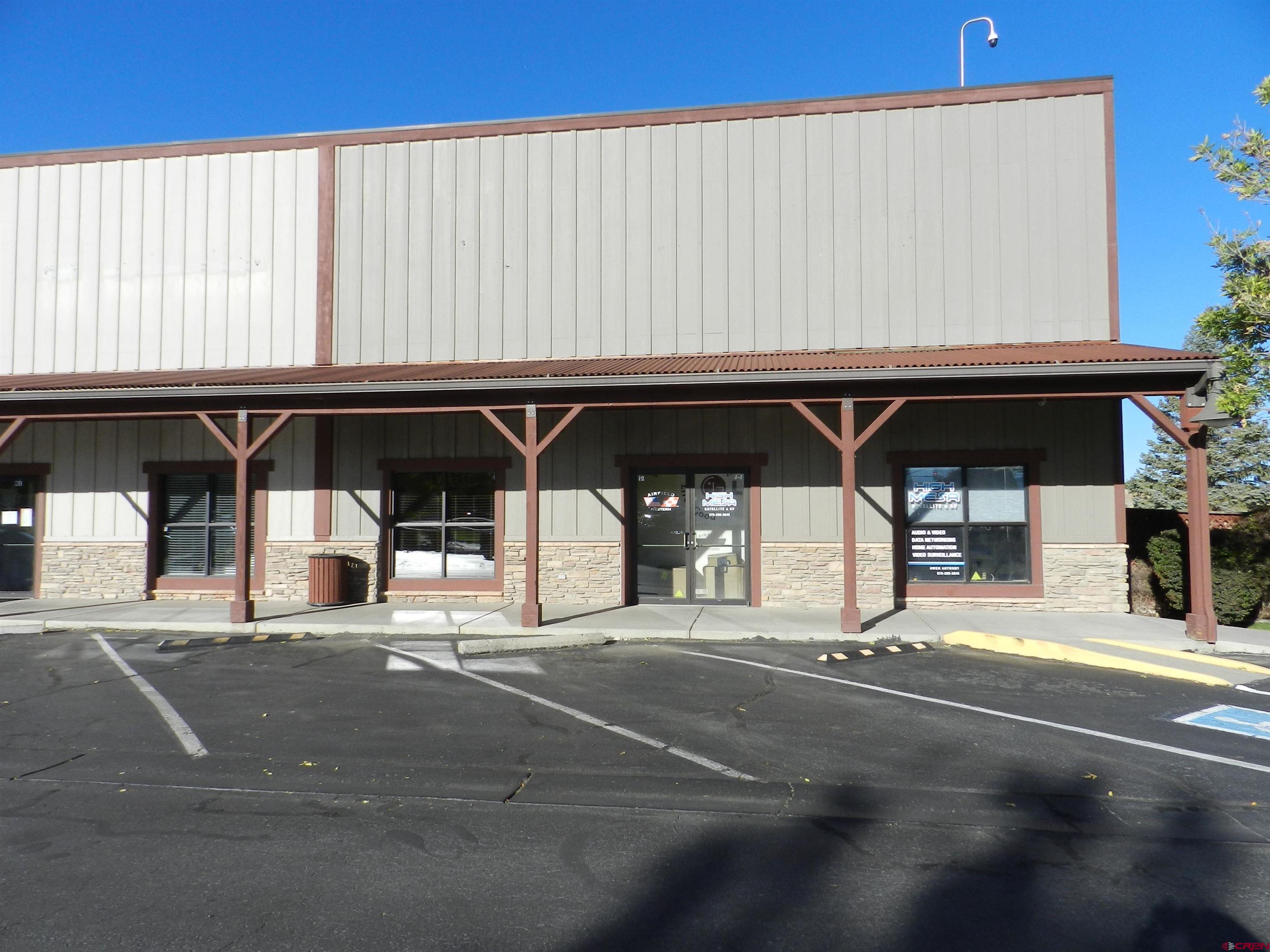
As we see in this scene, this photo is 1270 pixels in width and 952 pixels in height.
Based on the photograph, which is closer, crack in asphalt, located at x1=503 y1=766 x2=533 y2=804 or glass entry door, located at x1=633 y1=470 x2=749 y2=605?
crack in asphalt, located at x1=503 y1=766 x2=533 y2=804

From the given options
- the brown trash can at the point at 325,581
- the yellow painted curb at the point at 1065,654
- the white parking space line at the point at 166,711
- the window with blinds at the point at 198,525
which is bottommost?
the white parking space line at the point at 166,711

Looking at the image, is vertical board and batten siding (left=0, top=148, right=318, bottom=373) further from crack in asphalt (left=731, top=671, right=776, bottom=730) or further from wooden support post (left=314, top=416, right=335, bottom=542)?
crack in asphalt (left=731, top=671, right=776, bottom=730)

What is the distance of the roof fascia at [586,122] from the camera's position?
1302 centimetres

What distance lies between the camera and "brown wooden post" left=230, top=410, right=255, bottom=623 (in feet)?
37.7

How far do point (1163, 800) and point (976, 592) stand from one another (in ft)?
25.7

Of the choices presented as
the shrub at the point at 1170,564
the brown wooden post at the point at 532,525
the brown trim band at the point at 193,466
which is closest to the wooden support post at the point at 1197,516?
the shrub at the point at 1170,564

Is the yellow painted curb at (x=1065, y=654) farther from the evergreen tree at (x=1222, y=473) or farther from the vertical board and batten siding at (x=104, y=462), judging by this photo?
the evergreen tree at (x=1222, y=473)

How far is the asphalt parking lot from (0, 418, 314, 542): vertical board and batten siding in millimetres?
6647

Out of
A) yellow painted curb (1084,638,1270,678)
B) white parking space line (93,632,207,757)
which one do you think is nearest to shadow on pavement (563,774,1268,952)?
white parking space line (93,632,207,757)

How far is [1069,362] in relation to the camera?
1016 cm

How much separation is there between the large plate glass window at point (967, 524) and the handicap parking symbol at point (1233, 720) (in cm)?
537

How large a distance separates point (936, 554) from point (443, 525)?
8.11 meters

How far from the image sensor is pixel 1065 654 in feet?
30.4

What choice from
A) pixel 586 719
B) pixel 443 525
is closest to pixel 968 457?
pixel 586 719
